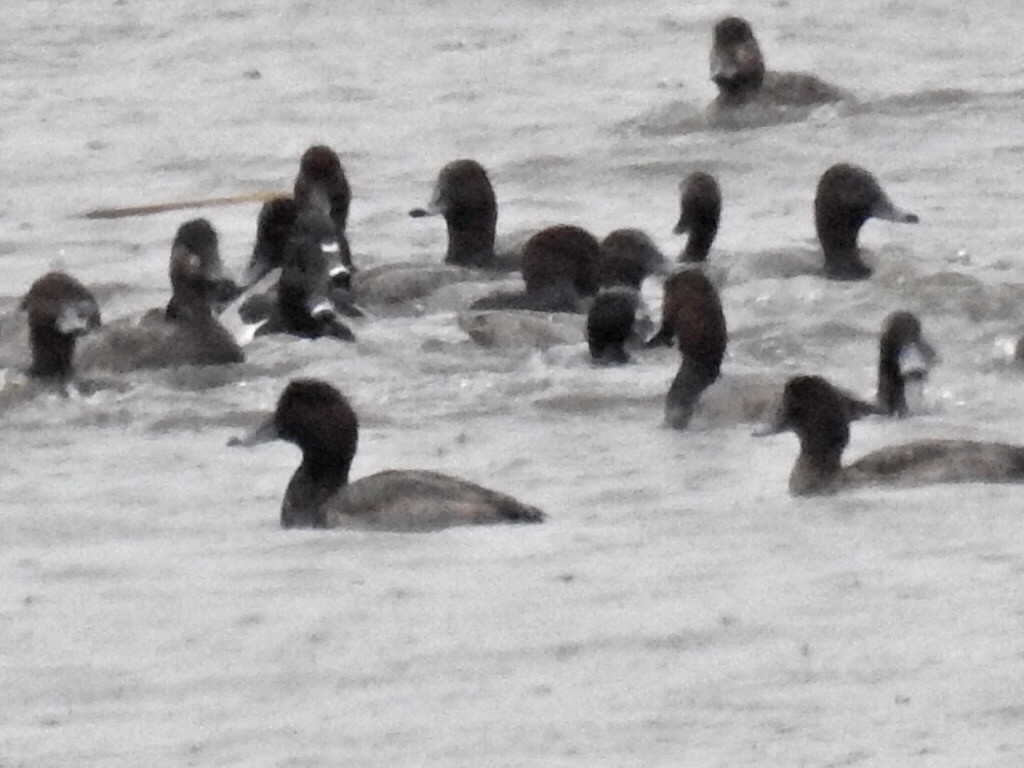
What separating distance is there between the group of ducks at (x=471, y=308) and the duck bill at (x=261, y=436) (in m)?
0.01

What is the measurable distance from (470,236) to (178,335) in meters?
3.01

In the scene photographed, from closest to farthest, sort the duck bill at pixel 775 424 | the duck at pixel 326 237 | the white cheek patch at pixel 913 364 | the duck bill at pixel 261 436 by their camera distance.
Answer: the duck bill at pixel 261 436 → the duck bill at pixel 775 424 → the white cheek patch at pixel 913 364 → the duck at pixel 326 237

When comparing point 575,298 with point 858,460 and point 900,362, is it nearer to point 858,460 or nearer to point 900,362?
point 900,362

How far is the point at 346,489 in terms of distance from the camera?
12.4 metres

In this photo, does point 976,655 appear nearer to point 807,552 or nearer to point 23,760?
point 807,552

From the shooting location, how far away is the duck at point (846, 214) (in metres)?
18.0

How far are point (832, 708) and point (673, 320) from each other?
6107 millimetres

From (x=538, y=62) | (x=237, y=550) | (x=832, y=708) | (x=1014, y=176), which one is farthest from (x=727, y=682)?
(x=538, y=62)

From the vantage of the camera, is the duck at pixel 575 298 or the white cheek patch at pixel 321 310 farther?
the white cheek patch at pixel 321 310

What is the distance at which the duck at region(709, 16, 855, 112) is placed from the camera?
23.3 meters

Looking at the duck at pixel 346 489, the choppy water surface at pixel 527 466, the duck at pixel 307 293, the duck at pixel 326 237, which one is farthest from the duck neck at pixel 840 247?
the duck at pixel 346 489

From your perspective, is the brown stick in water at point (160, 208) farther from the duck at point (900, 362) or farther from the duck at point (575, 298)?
the duck at point (900, 362)

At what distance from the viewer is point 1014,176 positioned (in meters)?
21.1

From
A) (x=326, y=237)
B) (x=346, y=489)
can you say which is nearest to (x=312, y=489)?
(x=346, y=489)
